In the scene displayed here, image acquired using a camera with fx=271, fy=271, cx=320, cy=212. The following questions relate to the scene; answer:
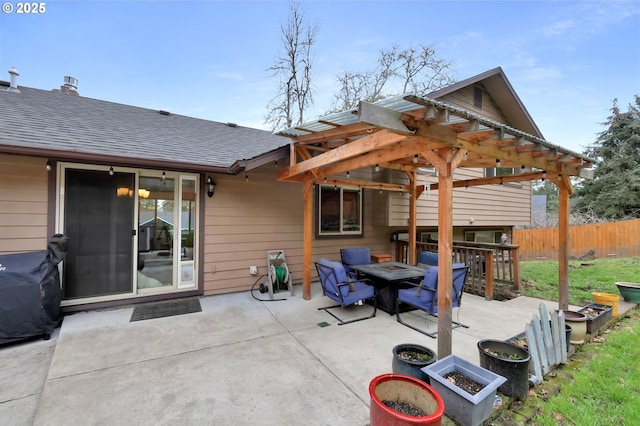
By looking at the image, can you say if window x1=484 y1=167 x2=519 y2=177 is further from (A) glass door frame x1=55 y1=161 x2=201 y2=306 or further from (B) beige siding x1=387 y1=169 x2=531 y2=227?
(A) glass door frame x1=55 y1=161 x2=201 y2=306

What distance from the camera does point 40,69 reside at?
795 cm

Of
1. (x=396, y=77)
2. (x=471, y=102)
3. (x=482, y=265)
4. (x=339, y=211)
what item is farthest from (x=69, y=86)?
(x=396, y=77)

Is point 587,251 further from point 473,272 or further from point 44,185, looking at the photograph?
point 44,185

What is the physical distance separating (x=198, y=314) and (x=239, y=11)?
952 cm

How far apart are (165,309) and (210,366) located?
7.17 ft

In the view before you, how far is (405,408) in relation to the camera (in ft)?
6.38

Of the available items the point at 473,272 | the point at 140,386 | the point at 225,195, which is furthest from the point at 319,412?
the point at 473,272

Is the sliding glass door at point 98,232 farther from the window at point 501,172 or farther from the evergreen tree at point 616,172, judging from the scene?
the evergreen tree at point 616,172

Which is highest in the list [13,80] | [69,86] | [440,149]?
[69,86]

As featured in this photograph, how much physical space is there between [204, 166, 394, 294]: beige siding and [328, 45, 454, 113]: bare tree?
9164mm

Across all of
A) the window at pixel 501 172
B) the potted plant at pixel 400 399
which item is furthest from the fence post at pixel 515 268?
the potted plant at pixel 400 399

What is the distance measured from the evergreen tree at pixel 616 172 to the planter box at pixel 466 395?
19.9 m

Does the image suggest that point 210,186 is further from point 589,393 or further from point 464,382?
point 589,393

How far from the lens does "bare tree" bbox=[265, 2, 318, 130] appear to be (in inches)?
478
